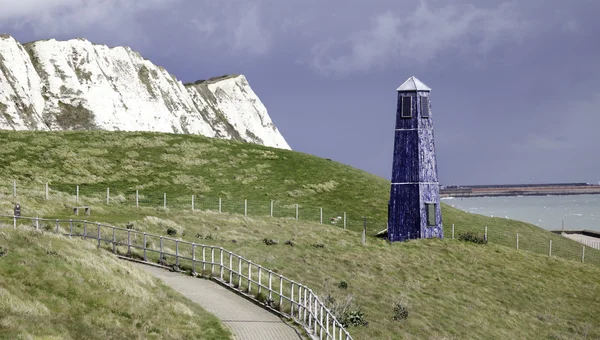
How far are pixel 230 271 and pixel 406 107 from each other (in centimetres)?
2730

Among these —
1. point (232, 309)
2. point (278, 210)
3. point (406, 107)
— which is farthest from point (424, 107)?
point (232, 309)

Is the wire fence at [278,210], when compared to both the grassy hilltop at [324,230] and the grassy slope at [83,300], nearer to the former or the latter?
the grassy hilltop at [324,230]

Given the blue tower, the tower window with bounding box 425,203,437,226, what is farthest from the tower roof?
the tower window with bounding box 425,203,437,226

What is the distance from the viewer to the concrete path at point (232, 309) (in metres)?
25.0

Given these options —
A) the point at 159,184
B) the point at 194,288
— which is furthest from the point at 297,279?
the point at 159,184

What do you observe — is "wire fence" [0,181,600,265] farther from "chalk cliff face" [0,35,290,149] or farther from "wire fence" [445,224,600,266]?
"chalk cliff face" [0,35,290,149]

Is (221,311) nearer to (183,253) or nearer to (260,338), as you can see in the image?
(260,338)

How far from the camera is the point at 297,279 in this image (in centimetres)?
3850

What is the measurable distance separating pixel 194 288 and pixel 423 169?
27783 millimetres

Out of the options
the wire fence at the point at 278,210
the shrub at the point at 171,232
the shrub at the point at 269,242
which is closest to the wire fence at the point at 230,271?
the shrub at the point at 171,232

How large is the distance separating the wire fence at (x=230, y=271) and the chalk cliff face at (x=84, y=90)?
4384 inches

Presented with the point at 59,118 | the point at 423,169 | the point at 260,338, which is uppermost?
the point at 59,118

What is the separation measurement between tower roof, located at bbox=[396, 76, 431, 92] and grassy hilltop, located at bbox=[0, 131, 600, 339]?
10389 mm

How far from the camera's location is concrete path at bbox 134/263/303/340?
2502 centimetres
